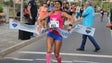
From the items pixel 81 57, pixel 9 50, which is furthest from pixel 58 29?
pixel 9 50

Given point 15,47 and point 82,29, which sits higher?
point 82,29

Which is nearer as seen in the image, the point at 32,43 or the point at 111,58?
the point at 111,58

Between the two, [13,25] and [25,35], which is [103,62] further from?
[25,35]

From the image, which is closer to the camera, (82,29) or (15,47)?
(82,29)

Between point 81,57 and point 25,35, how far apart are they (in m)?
5.11

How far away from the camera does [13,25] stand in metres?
12.3

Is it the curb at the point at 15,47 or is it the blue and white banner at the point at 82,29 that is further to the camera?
the curb at the point at 15,47

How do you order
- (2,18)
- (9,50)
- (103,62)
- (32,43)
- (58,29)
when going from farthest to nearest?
(2,18), (32,43), (9,50), (103,62), (58,29)

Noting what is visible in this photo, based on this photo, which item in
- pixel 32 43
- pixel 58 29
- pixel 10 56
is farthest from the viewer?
pixel 32 43

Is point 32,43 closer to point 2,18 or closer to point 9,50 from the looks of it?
point 9,50

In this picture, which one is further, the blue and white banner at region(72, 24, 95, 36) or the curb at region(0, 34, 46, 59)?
the curb at region(0, 34, 46, 59)

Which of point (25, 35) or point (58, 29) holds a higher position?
point (58, 29)

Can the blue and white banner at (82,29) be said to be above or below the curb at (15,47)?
above

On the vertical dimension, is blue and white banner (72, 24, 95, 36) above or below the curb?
above
